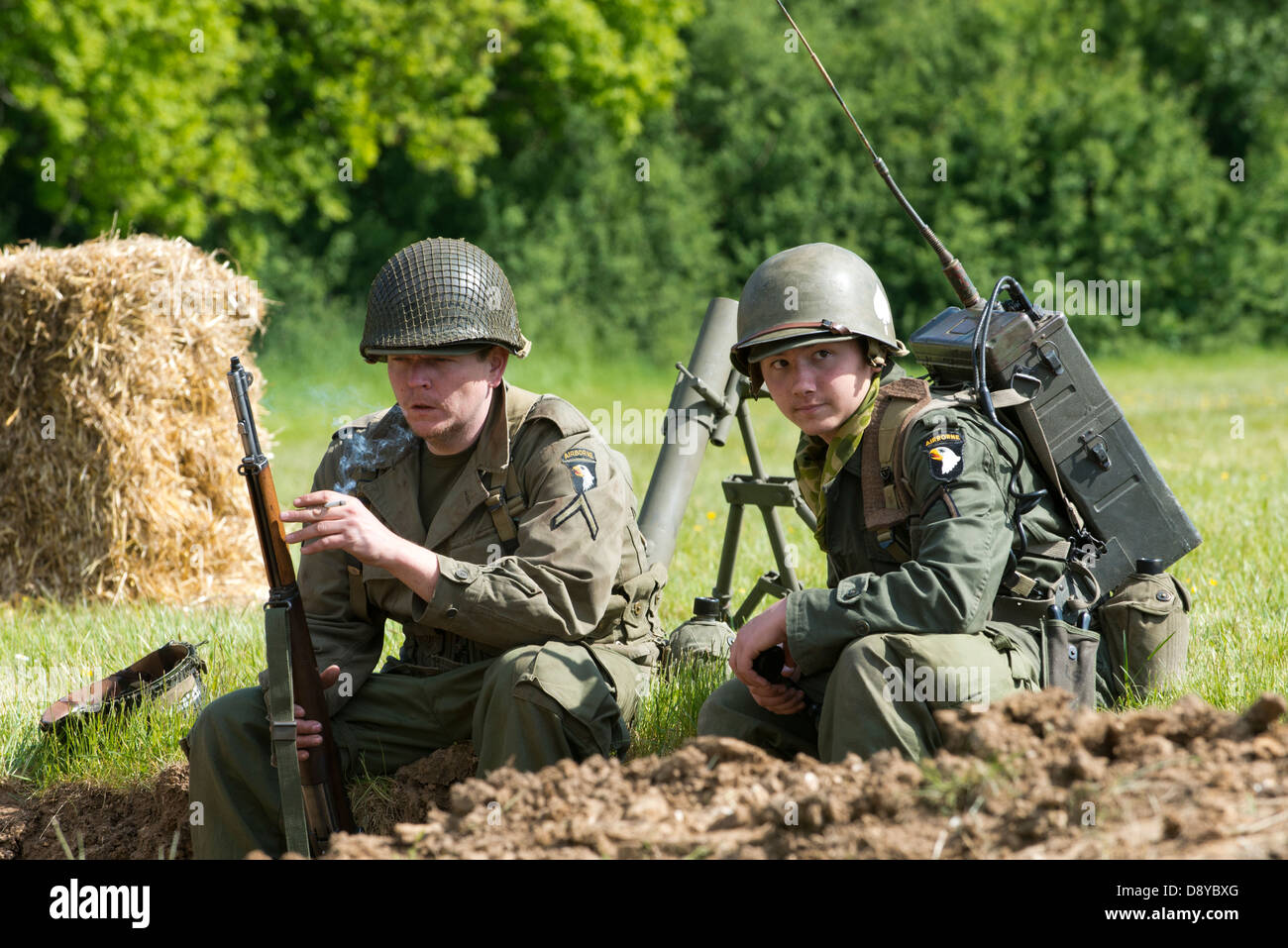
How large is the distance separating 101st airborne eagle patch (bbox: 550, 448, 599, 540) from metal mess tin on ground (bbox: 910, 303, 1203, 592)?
1.24 m

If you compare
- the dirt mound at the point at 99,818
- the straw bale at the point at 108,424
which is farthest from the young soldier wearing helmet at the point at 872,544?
the straw bale at the point at 108,424

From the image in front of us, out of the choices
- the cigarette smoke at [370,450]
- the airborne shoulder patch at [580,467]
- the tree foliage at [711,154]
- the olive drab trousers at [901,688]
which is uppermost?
the tree foliage at [711,154]

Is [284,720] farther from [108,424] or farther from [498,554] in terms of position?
[108,424]

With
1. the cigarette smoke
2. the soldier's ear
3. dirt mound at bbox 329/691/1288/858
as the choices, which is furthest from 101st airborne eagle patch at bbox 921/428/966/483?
the cigarette smoke

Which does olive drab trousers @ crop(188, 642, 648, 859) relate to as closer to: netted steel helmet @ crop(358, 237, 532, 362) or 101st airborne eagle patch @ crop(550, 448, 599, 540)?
101st airborne eagle patch @ crop(550, 448, 599, 540)

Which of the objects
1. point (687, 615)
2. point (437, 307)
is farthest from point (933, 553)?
point (687, 615)

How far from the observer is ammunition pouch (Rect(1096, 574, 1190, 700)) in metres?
4.44

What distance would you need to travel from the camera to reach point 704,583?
780 centimetres

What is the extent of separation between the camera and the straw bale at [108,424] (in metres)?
8.67

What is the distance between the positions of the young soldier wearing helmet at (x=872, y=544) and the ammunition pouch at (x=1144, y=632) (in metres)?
0.35

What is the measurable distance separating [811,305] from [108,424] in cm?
595

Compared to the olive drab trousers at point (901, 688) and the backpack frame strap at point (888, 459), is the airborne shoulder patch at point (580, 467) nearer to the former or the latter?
the backpack frame strap at point (888, 459)

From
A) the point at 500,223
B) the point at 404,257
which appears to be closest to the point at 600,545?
the point at 404,257

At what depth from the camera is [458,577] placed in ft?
13.3
